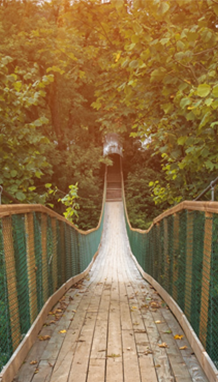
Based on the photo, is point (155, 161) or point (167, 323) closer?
point (167, 323)

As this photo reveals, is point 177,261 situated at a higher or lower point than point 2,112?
lower

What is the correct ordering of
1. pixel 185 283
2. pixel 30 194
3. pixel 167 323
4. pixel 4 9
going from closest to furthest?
pixel 185 283 → pixel 167 323 → pixel 30 194 → pixel 4 9

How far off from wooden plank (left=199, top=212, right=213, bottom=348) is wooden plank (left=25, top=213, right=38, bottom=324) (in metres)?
1.32

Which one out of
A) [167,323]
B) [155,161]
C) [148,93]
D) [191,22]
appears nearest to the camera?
[167,323]

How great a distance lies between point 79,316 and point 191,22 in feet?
10.5

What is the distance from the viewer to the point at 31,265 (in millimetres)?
3533

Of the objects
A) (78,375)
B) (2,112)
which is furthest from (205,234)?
(2,112)

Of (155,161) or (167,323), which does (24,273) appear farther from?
(155,161)

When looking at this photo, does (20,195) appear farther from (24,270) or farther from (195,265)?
(195,265)

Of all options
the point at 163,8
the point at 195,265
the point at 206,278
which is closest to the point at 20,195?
the point at 195,265

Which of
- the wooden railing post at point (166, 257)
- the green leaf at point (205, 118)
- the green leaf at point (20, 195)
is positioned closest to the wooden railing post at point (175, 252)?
the wooden railing post at point (166, 257)

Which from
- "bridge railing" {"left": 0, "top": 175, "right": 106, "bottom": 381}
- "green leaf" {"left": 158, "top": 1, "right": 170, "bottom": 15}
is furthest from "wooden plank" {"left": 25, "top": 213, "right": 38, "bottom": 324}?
"green leaf" {"left": 158, "top": 1, "right": 170, "bottom": 15}

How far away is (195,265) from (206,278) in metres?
0.48

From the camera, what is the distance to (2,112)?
17.3 feet
